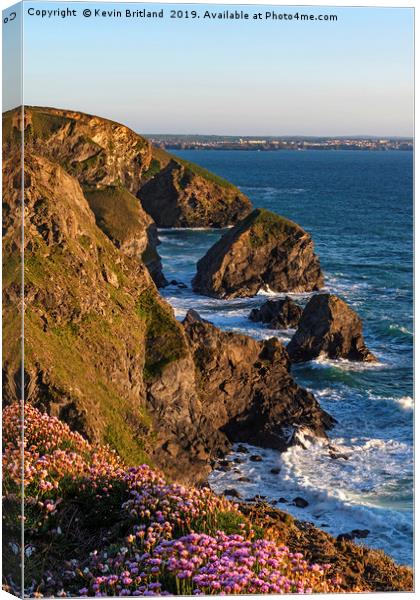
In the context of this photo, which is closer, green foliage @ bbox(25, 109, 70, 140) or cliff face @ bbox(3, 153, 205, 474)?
cliff face @ bbox(3, 153, 205, 474)

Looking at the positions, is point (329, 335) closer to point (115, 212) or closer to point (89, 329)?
point (115, 212)

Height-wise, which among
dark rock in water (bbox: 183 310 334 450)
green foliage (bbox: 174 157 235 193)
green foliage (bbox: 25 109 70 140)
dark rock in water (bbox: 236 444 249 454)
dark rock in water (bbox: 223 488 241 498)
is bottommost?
dark rock in water (bbox: 223 488 241 498)

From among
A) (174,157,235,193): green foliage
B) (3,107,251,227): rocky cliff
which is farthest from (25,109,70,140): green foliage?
(174,157,235,193): green foliage

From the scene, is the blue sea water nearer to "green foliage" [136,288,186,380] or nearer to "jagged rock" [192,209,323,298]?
"jagged rock" [192,209,323,298]

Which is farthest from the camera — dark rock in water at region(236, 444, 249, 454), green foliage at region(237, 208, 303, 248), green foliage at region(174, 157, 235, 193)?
green foliage at region(174, 157, 235, 193)

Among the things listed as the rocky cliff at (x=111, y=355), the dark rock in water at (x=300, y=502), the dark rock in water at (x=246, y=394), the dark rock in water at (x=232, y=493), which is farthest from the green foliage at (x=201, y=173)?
the dark rock in water at (x=300, y=502)

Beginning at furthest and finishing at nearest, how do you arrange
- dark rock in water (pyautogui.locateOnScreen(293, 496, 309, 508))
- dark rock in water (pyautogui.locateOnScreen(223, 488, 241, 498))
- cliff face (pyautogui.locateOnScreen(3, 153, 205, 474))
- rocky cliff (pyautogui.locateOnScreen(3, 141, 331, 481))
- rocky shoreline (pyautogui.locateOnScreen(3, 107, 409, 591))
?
dark rock in water (pyautogui.locateOnScreen(223, 488, 241, 498)) < dark rock in water (pyautogui.locateOnScreen(293, 496, 309, 508)) < cliff face (pyautogui.locateOnScreen(3, 153, 205, 474)) < rocky cliff (pyautogui.locateOnScreen(3, 141, 331, 481)) < rocky shoreline (pyautogui.locateOnScreen(3, 107, 409, 591))

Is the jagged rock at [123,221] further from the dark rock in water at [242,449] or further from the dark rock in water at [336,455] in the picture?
the dark rock in water at [336,455]
